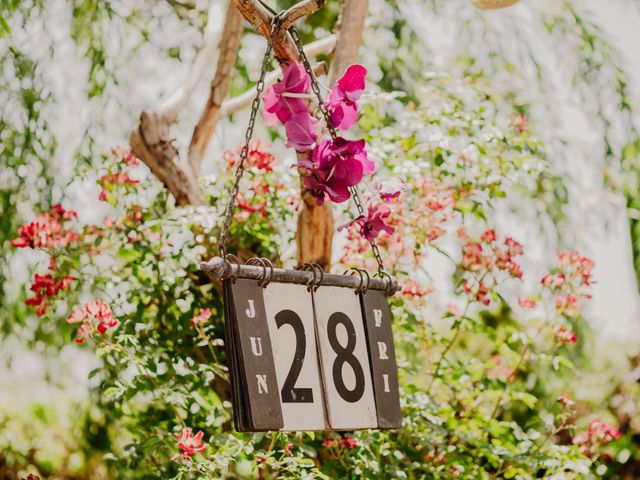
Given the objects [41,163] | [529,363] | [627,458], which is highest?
[41,163]

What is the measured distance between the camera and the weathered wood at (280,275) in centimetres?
126

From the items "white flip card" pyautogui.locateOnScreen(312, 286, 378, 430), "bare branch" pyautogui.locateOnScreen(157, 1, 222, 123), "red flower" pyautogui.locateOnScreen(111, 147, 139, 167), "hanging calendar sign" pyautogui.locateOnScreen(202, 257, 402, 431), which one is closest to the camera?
"hanging calendar sign" pyautogui.locateOnScreen(202, 257, 402, 431)

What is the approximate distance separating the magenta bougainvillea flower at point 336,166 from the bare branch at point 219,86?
1.33m

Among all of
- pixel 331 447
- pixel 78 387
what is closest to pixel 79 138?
pixel 78 387

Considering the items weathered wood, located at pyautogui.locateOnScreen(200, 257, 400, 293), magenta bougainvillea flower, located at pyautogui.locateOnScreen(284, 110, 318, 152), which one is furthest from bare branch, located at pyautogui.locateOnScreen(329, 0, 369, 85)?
weathered wood, located at pyautogui.locateOnScreen(200, 257, 400, 293)

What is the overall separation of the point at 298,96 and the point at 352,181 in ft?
0.54

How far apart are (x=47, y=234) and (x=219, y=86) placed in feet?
Result: 2.42

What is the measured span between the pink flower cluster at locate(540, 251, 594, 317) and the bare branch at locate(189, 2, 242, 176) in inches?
42.5

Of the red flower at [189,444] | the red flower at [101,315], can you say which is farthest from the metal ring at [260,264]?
the red flower at [101,315]

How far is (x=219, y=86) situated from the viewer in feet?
9.02

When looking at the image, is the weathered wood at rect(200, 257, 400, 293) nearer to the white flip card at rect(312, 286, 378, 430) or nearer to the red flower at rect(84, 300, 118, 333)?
the white flip card at rect(312, 286, 378, 430)

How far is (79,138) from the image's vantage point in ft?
11.3

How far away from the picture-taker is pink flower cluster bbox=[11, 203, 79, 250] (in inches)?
89.7

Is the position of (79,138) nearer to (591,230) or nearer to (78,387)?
(78,387)
